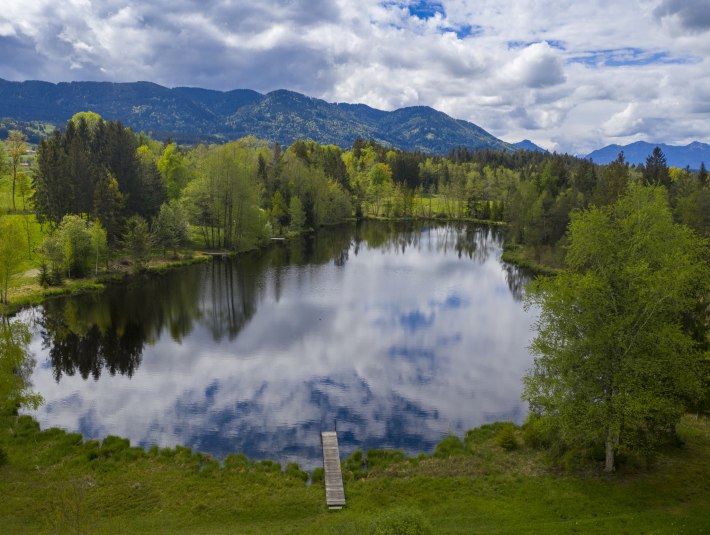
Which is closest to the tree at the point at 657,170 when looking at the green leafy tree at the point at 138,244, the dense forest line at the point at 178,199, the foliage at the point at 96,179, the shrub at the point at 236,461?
the dense forest line at the point at 178,199

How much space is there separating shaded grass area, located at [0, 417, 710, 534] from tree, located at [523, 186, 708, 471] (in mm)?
2340

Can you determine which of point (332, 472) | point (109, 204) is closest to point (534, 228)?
point (109, 204)

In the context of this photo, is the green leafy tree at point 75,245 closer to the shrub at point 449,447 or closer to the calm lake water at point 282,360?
the calm lake water at point 282,360

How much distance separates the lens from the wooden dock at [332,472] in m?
21.3

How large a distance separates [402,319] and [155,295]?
30.2m

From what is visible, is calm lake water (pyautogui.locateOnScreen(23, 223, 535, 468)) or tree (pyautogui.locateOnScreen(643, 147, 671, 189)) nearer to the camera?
calm lake water (pyautogui.locateOnScreen(23, 223, 535, 468))

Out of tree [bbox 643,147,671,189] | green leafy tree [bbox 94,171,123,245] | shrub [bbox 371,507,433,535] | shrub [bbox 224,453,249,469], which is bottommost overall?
shrub [bbox 224,453,249,469]

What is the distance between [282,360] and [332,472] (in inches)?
700

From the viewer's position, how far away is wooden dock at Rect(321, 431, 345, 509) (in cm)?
2128

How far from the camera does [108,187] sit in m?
70.8

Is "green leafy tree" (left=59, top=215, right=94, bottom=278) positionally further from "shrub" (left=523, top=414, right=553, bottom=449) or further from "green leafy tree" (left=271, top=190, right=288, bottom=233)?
"shrub" (left=523, top=414, right=553, bottom=449)

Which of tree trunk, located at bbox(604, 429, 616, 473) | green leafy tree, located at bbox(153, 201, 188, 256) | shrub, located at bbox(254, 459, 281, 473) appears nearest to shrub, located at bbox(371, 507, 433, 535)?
shrub, located at bbox(254, 459, 281, 473)

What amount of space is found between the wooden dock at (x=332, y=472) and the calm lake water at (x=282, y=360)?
3.43 ft

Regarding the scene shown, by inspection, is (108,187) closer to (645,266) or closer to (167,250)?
(167,250)
